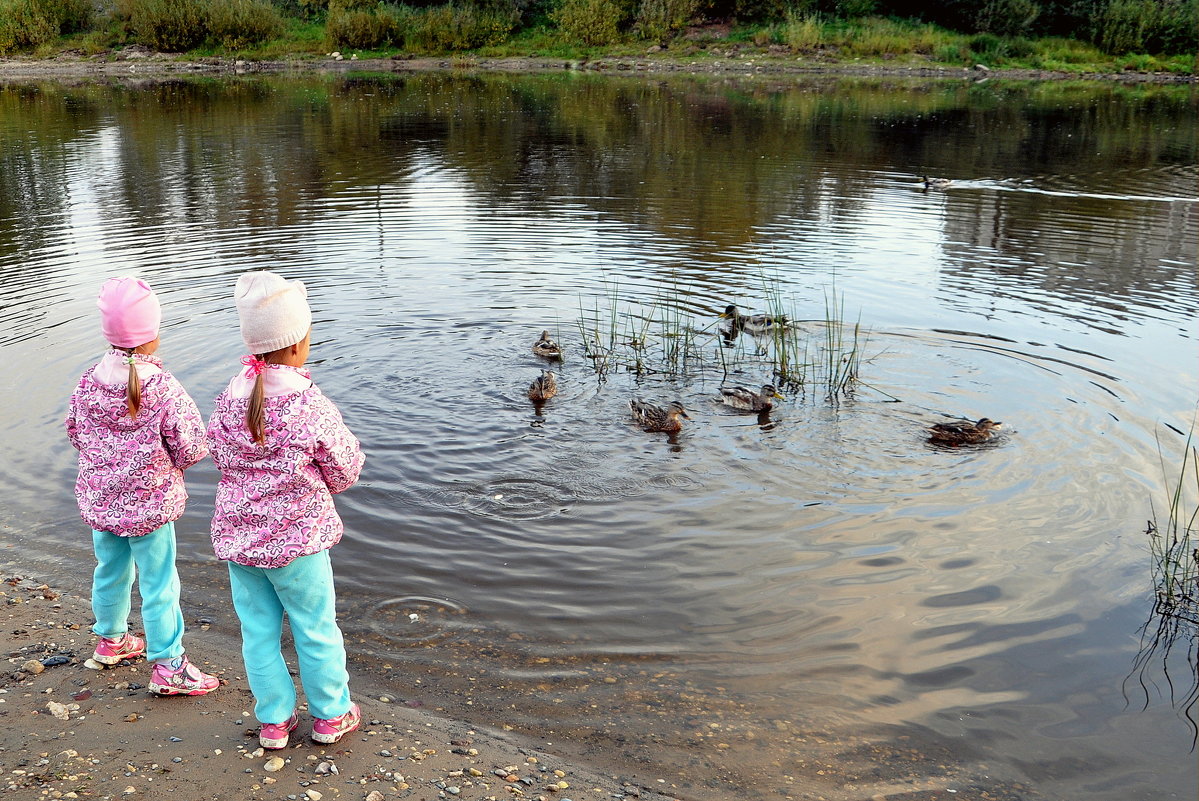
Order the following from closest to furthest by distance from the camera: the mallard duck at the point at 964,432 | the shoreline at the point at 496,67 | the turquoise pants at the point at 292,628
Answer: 1. the turquoise pants at the point at 292,628
2. the mallard duck at the point at 964,432
3. the shoreline at the point at 496,67

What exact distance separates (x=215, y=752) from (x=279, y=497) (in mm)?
1131

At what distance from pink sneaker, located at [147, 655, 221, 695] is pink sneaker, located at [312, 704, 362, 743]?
0.67 m

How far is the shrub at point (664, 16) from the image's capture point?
175ft

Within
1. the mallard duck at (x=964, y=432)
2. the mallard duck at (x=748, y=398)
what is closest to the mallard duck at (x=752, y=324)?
the mallard duck at (x=748, y=398)

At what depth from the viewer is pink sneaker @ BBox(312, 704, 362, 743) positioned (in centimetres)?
414

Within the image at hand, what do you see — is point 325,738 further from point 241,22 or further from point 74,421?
point 241,22

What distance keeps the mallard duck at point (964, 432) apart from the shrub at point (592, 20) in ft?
163

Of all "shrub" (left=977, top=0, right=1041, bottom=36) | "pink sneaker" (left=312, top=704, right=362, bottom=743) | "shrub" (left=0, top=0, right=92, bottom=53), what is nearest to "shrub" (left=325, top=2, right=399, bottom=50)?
"shrub" (left=0, top=0, right=92, bottom=53)

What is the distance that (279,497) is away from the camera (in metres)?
3.89

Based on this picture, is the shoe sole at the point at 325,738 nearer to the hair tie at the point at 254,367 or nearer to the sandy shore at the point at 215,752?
the sandy shore at the point at 215,752

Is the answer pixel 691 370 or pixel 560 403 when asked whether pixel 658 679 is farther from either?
pixel 691 370

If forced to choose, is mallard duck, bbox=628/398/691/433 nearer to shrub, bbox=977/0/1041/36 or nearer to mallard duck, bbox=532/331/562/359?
mallard duck, bbox=532/331/562/359

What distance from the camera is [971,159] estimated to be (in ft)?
75.1

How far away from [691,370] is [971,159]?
1611cm
